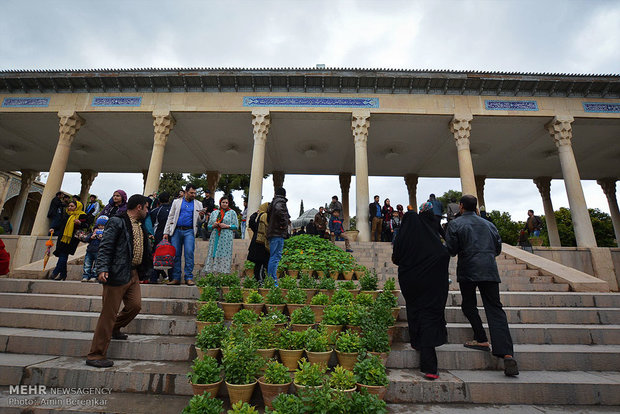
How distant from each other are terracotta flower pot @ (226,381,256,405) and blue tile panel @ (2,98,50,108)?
52.4 ft

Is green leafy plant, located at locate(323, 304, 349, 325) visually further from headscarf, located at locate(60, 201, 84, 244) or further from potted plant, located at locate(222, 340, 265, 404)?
headscarf, located at locate(60, 201, 84, 244)

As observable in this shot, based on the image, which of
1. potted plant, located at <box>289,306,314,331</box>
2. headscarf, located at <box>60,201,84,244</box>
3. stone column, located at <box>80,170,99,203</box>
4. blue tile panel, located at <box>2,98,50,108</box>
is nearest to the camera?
potted plant, located at <box>289,306,314,331</box>

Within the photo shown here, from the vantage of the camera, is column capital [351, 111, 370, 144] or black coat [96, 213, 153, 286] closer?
black coat [96, 213, 153, 286]

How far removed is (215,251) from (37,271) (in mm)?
4582

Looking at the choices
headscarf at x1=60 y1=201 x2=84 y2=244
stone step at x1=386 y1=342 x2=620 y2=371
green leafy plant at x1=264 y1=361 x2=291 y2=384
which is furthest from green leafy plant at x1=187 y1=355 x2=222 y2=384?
headscarf at x1=60 y1=201 x2=84 y2=244

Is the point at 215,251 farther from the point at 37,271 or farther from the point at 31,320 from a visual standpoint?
the point at 37,271

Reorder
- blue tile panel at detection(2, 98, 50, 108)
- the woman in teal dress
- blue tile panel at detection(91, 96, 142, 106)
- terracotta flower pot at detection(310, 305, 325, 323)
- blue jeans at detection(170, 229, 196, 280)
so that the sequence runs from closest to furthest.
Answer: terracotta flower pot at detection(310, 305, 325, 323), blue jeans at detection(170, 229, 196, 280), the woman in teal dress, blue tile panel at detection(91, 96, 142, 106), blue tile panel at detection(2, 98, 50, 108)

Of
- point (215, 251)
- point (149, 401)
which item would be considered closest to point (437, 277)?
point (149, 401)

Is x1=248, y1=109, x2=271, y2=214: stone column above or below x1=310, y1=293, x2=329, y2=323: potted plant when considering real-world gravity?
above

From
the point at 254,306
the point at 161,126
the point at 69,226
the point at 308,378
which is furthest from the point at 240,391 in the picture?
the point at 161,126

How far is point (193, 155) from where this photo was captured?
55.7 ft

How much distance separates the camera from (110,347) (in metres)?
3.50

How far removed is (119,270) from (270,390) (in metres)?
2.23

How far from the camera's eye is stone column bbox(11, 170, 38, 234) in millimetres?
18281
